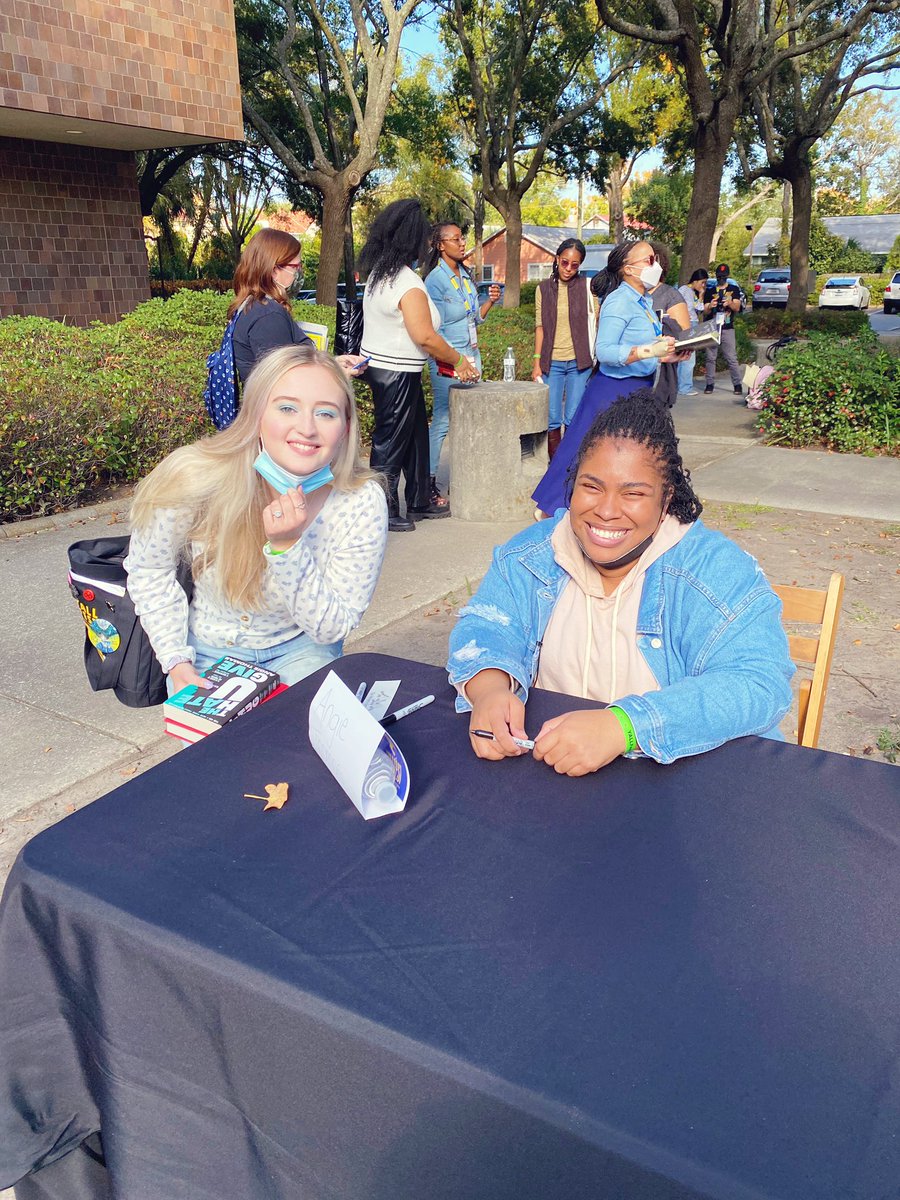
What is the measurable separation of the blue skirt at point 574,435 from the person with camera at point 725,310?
244 inches

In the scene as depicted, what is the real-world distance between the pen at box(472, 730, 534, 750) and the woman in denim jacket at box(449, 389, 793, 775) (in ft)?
0.04

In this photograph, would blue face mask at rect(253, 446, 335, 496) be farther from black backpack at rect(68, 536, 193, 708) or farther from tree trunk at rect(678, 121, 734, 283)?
tree trunk at rect(678, 121, 734, 283)

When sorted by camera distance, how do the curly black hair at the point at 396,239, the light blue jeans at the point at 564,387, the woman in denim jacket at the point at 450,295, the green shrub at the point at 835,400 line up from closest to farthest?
the curly black hair at the point at 396,239 → the woman in denim jacket at the point at 450,295 → the light blue jeans at the point at 564,387 → the green shrub at the point at 835,400

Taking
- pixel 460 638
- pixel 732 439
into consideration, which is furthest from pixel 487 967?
pixel 732 439

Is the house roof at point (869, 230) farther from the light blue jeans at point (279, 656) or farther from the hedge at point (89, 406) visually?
the light blue jeans at point (279, 656)

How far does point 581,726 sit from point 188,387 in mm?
6678

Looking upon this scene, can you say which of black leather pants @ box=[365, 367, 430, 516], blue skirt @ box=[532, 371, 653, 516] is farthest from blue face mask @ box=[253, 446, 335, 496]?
black leather pants @ box=[365, 367, 430, 516]

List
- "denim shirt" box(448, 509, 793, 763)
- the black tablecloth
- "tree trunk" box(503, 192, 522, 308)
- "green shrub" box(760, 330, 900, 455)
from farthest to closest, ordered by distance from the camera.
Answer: "tree trunk" box(503, 192, 522, 308)
"green shrub" box(760, 330, 900, 455)
"denim shirt" box(448, 509, 793, 763)
the black tablecloth

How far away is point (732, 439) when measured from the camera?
9.63 m

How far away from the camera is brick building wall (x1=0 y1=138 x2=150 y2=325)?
12180 millimetres

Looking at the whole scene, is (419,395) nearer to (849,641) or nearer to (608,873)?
(849,641)

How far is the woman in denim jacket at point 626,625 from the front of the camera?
1.72 metres

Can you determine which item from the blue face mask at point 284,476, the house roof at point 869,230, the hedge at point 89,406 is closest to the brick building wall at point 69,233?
the hedge at point 89,406

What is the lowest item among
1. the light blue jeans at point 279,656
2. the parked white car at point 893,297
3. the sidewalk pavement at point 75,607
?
the sidewalk pavement at point 75,607
